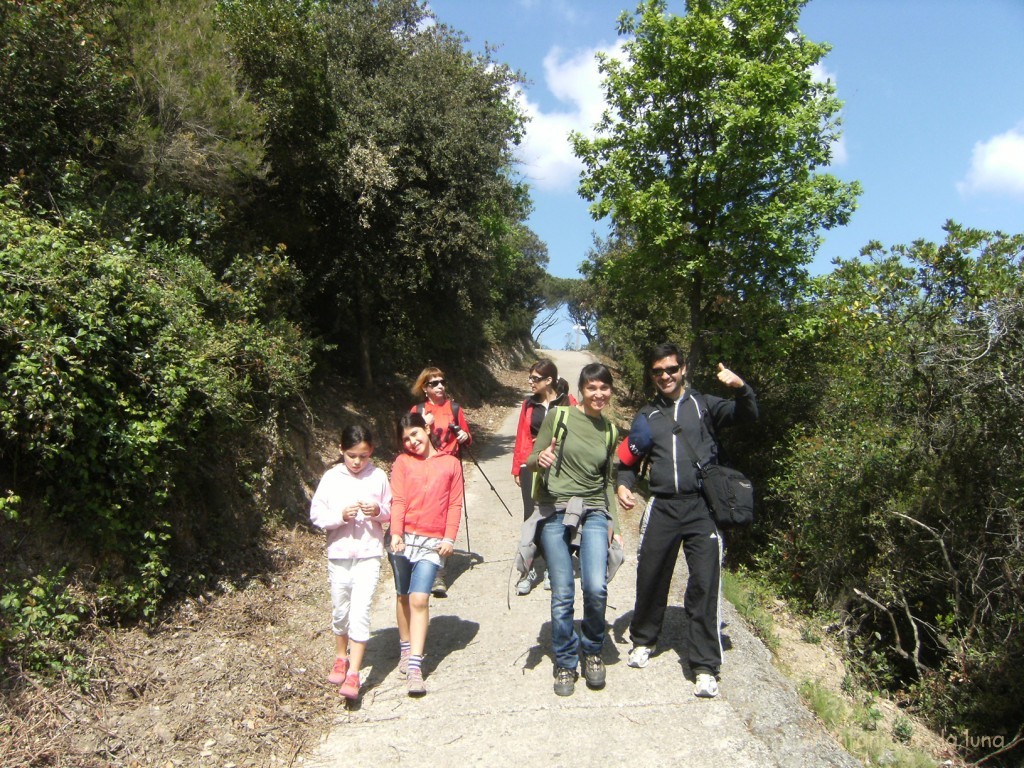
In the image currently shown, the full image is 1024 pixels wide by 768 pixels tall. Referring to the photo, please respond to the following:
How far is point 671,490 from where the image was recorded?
4508 mm

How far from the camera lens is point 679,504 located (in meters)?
4.50

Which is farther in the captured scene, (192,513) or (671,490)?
(192,513)

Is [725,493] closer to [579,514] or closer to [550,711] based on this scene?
[579,514]

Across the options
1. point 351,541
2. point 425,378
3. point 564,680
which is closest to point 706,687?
point 564,680

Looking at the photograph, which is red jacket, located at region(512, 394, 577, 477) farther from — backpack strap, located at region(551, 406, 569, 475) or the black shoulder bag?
the black shoulder bag

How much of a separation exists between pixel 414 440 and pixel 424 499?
40cm

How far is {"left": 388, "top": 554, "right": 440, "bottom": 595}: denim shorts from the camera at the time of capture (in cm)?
452

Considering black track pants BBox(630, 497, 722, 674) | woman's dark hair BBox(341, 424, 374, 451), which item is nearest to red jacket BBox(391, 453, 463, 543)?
woman's dark hair BBox(341, 424, 374, 451)

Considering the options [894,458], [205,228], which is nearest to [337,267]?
[205,228]

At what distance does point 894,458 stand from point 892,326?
1495 mm

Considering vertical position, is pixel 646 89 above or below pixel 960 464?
above

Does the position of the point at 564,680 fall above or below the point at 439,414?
below

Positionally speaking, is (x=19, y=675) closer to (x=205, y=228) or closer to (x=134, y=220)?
(x=134, y=220)

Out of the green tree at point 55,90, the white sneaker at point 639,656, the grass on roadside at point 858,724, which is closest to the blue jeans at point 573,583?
the white sneaker at point 639,656
